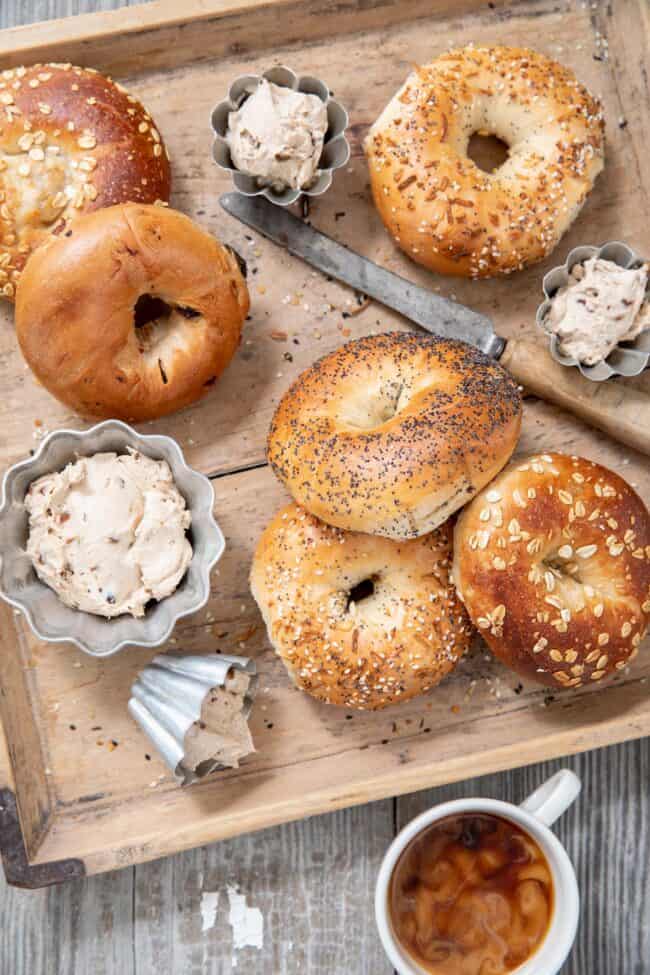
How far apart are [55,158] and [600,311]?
102 centimetres

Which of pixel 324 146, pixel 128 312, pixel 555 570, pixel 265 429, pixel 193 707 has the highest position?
pixel 324 146

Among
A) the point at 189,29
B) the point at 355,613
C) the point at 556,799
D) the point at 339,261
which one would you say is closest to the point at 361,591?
the point at 355,613

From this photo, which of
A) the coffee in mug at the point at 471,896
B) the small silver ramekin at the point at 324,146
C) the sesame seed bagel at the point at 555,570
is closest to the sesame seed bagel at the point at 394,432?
the sesame seed bagel at the point at 555,570

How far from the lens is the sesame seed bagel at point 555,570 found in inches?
65.7

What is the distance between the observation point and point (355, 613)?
5.80 ft

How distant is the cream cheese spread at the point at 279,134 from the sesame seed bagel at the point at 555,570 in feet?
2.24

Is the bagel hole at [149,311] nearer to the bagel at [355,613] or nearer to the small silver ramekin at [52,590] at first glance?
the small silver ramekin at [52,590]

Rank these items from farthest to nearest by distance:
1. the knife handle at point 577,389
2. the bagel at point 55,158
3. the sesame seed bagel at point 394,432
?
1. the knife handle at point 577,389
2. the bagel at point 55,158
3. the sesame seed bagel at point 394,432

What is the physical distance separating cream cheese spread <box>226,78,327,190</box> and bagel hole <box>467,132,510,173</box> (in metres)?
0.33

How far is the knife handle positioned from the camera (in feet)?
6.00

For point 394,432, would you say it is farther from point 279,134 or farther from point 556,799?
point 556,799

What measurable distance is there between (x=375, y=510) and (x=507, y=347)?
46cm

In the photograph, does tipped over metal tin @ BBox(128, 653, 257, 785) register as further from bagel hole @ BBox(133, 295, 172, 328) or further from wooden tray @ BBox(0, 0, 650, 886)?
bagel hole @ BBox(133, 295, 172, 328)

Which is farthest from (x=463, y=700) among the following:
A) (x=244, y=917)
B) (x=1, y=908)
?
(x=1, y=908)
